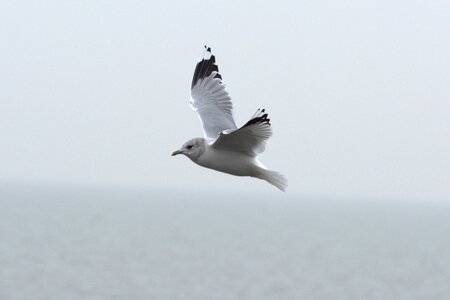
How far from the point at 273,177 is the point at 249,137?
0.92 metres

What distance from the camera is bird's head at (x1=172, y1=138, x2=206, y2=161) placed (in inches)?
411

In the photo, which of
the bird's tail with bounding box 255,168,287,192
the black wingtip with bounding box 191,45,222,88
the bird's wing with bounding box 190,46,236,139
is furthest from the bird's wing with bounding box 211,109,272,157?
the black wingtip with bounding box 191,45,222,88

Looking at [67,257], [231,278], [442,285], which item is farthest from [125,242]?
[442,285]

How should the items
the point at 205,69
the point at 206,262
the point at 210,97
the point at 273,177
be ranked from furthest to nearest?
the point at 206,262, the point at 205,69, the point at 210,97, the point at 273,177

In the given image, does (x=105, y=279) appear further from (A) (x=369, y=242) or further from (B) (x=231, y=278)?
(A) (x=369, y=242)

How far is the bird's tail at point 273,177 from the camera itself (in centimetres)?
1078

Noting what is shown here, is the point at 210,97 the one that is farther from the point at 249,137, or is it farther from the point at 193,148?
the point at 249,137

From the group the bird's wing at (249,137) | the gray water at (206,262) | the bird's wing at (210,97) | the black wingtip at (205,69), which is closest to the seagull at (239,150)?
the bird's wing at (249,137)

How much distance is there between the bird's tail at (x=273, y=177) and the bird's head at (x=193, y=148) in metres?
0.79

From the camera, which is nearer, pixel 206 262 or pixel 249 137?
pixel 249 137

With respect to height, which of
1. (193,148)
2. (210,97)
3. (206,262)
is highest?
(210,97)

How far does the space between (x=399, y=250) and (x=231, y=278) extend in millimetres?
50347

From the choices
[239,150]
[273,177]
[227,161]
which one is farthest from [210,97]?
[227,161]

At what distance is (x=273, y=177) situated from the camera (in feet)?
36.0
